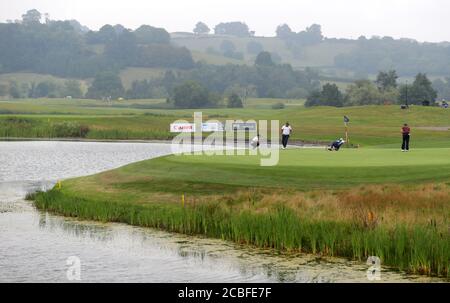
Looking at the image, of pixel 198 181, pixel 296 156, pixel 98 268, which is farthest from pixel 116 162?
pixel 98 268

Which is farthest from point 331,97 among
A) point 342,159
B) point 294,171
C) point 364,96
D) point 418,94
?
point 294,171

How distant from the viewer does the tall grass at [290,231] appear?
25.7 m

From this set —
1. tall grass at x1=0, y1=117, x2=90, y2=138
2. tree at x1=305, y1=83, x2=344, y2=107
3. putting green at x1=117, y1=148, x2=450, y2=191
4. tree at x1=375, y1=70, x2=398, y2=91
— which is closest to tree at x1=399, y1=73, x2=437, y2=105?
tree at x1=375, y1=70, x2=398, y2=91

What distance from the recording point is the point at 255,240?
30.1 m

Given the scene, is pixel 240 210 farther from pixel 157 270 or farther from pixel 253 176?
pixel 157 270

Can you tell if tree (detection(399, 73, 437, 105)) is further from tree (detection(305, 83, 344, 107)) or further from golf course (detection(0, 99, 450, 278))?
golf course (detection(0, 99, 450, 278))

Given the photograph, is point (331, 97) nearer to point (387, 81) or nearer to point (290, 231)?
point (387, 81)

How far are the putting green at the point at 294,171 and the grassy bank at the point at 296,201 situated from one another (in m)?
0.05

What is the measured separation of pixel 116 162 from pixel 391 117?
64381 mm

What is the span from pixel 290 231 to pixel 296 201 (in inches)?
179

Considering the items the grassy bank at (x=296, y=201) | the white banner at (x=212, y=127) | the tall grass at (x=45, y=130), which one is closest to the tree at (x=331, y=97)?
the white banner at (x=212, y=127)

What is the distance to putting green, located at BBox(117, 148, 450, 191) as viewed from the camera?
36.9 meters

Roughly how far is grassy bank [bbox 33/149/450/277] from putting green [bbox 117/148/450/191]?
50 millimetres
